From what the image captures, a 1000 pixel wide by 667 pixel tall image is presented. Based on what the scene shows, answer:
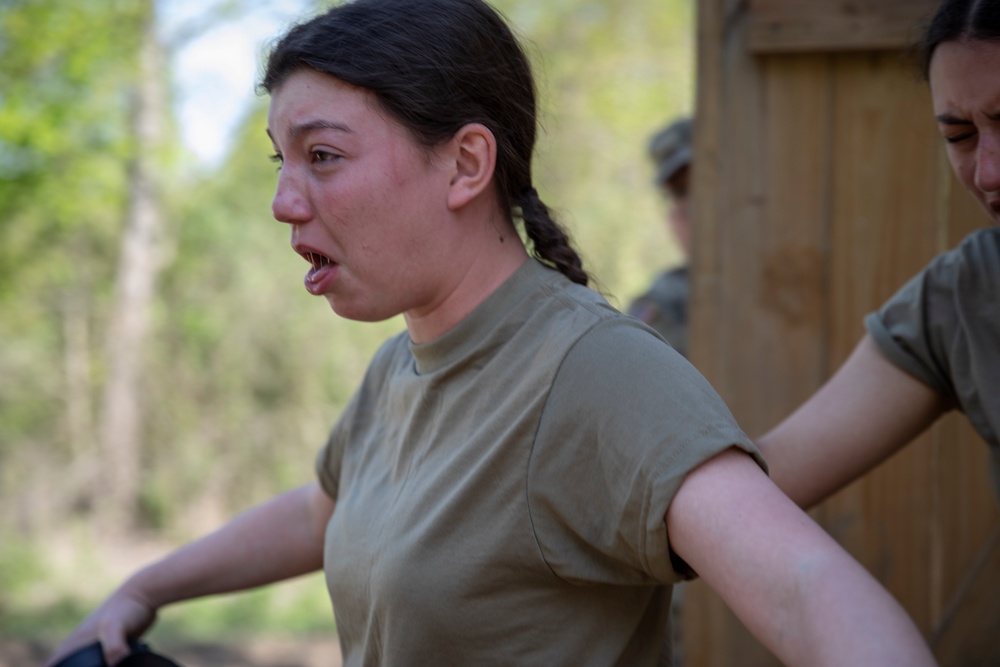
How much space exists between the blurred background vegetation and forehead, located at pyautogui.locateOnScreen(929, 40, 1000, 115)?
7339 millimetres

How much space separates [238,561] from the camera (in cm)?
206

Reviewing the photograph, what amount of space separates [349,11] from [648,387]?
74cm

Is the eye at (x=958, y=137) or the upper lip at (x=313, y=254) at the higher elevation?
the eye at (x=958, y=137)

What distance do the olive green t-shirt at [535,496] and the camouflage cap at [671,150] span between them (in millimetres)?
2619

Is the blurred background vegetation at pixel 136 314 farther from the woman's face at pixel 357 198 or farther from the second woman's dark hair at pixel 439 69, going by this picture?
the woman's face at pixel 357 198

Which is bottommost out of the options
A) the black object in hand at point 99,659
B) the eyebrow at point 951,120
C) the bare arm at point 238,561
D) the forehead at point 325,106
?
the black object in hand at point 99,659

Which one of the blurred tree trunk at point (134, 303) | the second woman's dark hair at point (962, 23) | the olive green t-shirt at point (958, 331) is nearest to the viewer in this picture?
the second woman's dark hair at point (962, 23)

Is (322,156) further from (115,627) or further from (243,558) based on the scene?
(115,627)

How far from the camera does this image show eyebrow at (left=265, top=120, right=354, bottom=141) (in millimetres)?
1480

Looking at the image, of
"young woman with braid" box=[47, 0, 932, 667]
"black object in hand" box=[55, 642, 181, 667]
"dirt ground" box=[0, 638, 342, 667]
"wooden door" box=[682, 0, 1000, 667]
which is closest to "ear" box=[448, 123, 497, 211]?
"young woman with braid" box=[47, 0, 932, 667]

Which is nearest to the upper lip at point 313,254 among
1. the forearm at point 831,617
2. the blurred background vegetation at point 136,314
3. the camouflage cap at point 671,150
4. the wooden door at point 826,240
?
the forearm at point 831,617

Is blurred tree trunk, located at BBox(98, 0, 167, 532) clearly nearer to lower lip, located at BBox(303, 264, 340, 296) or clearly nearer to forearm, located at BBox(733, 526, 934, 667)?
lower lip, located at BBox(303, 264, 340, 296)

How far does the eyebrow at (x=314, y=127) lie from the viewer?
4.86 feet

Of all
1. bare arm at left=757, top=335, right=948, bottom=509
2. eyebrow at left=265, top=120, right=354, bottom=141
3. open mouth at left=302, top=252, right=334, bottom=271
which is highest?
eyebrow at left=265, top=120, right=354, bottom=141
